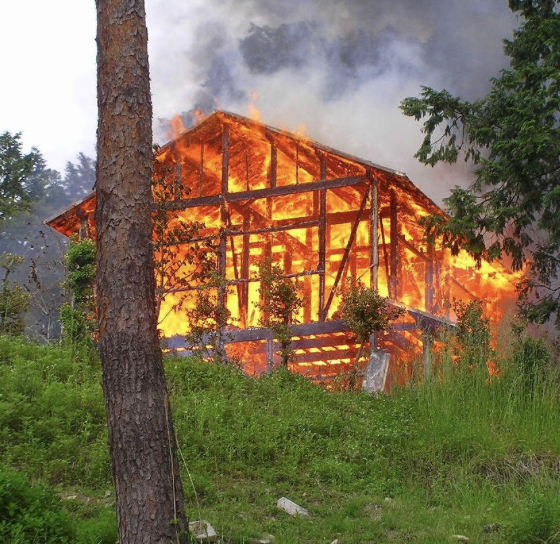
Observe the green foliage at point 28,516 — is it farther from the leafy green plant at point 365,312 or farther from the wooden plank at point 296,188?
the wooden plank at point 296,188

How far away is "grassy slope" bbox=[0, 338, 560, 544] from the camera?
6.95 metres

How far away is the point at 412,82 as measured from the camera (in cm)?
4538

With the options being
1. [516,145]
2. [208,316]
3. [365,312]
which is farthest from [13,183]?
[516,145]

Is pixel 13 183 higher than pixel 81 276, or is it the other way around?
pixel 13 183

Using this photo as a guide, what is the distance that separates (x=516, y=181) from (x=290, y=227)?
6625 millimetres

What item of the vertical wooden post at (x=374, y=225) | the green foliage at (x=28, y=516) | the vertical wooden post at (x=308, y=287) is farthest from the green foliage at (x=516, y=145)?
the green foliage at (x=28, y=516)

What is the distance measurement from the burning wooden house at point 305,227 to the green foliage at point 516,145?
2.33 m

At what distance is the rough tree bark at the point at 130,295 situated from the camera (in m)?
5.30

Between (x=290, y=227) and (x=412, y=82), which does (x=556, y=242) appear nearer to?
(x=290, y=227)

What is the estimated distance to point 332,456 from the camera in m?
9.23

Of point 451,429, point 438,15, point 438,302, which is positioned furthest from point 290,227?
point 438,15

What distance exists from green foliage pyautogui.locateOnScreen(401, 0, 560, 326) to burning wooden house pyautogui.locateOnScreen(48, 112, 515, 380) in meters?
2.33

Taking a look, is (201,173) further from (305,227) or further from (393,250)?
(393,250)

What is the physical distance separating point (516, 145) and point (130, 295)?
9.68 m
